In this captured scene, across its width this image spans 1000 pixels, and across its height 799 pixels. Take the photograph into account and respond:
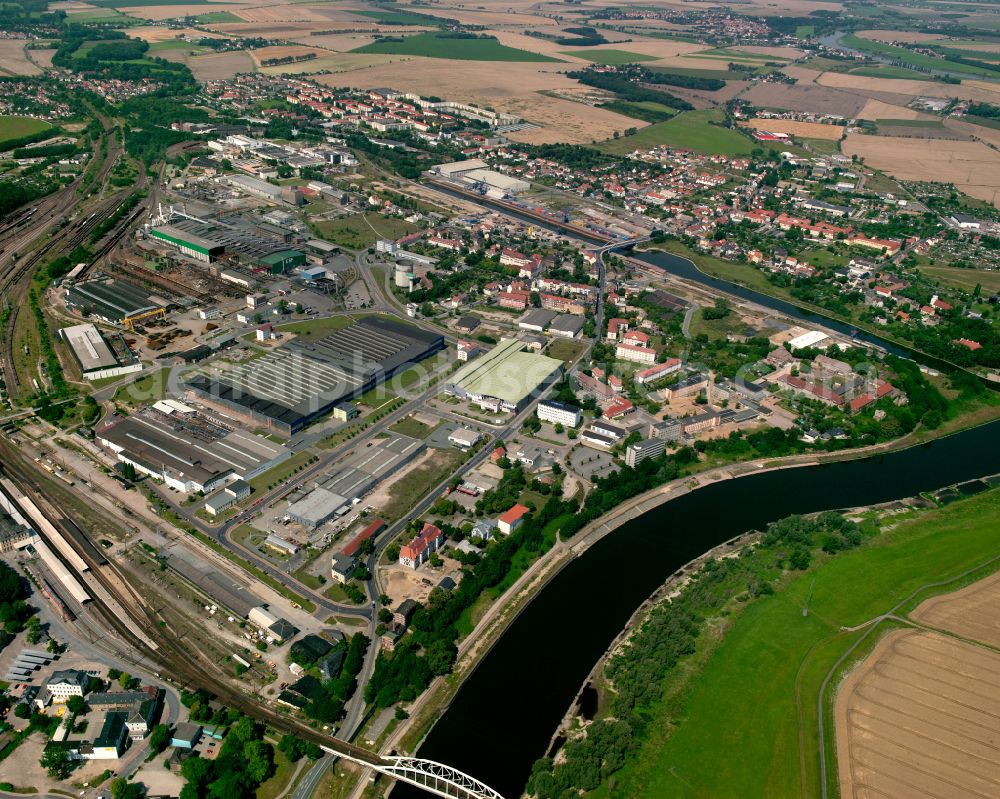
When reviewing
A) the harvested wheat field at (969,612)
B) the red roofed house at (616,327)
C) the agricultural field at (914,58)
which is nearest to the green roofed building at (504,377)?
the red roofed house at (616,327)

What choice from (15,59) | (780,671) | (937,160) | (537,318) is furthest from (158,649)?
(15,59)

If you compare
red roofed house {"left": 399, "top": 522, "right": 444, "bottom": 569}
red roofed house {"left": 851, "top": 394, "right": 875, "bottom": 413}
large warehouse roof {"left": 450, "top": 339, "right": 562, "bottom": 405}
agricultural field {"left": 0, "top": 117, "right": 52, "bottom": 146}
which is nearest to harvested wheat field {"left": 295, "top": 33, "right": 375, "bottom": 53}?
agricultural field {"left": 0, "top": 117, "right": 52, "bottom": 146}

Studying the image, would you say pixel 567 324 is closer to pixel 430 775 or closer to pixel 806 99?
pixel 430 775

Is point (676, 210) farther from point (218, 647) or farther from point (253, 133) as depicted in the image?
point (218, 647)

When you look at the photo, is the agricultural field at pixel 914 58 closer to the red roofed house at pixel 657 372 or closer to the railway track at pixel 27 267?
the red roofed house at pixel 657 372

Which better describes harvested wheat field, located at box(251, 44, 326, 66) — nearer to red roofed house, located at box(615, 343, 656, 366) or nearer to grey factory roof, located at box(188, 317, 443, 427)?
grey factory roof, located at box(188, 317, 443, 427)
